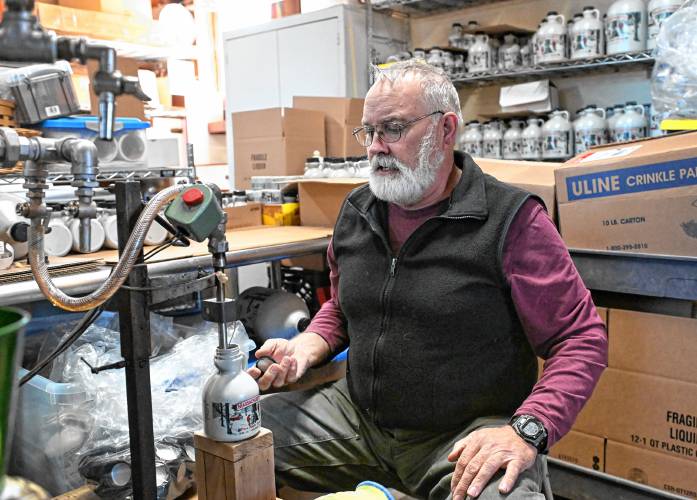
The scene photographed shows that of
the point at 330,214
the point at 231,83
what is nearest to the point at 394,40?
the point at 231,83

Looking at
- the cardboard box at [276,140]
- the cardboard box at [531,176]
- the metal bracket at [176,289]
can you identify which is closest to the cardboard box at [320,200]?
the cardboard box at [276,140]

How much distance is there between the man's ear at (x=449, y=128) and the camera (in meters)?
1.61

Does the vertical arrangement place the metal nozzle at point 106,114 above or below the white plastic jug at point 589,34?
below

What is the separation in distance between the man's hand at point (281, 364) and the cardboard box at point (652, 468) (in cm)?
97

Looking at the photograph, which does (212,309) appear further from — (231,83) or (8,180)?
(231,83)

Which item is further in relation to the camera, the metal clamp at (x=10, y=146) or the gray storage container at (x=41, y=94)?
the gray storage container at (x=41, y=94)

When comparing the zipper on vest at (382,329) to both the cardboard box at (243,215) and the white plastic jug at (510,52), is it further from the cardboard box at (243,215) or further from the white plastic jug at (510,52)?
the white plastic jug at (510,52)

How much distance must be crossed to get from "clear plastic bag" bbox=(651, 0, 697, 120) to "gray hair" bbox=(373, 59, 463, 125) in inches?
47.1

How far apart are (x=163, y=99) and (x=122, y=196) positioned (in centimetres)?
444

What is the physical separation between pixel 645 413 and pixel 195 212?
1.43 meters

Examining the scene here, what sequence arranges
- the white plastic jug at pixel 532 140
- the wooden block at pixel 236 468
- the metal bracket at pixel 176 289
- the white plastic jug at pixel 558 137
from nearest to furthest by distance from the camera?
the wooden block at pixel 236 468 → the metal bracket at pixel 176 289 → the white plastic jug at pixel 558 137 → the white plastic jug at pixel 532 140

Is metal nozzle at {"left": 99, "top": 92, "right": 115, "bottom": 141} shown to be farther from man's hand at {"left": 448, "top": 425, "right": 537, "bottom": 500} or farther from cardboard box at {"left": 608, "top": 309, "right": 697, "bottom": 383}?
cardboard box at {"left": 608, "top": 309, "right": 697, "bottom": 383}

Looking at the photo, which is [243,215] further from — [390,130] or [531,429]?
[531,429]

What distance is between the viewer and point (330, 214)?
2559 mm
